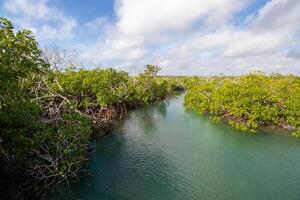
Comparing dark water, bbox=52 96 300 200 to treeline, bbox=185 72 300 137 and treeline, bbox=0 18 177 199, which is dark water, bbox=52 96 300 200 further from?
treeline, bbox=185 72 300 137

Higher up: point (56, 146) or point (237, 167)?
point (56, 146)

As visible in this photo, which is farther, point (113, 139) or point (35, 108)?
point (113, 139)

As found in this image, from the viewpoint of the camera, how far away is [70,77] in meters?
22.5

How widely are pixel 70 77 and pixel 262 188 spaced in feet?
54.3

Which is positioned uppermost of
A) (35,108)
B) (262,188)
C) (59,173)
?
(35,108)

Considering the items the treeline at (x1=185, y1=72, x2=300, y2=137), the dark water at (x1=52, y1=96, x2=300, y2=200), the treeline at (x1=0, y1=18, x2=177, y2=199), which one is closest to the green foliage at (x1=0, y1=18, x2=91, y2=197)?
the treeline at (x1=0, y1=18, x2=177, y2=199)

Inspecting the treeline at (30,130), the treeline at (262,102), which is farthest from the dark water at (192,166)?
the treeline at (262,102)

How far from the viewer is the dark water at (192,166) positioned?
12.7m

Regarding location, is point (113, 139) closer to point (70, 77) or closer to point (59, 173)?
point (70, 77)

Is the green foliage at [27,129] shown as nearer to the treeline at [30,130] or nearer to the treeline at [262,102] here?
the treeline at [30,130]

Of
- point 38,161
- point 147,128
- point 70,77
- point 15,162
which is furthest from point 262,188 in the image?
point 70,77

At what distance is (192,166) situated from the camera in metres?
15.9

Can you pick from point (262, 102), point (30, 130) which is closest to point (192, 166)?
point (30, 130)

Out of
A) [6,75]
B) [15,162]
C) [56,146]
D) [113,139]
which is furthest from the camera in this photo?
[113,139]
